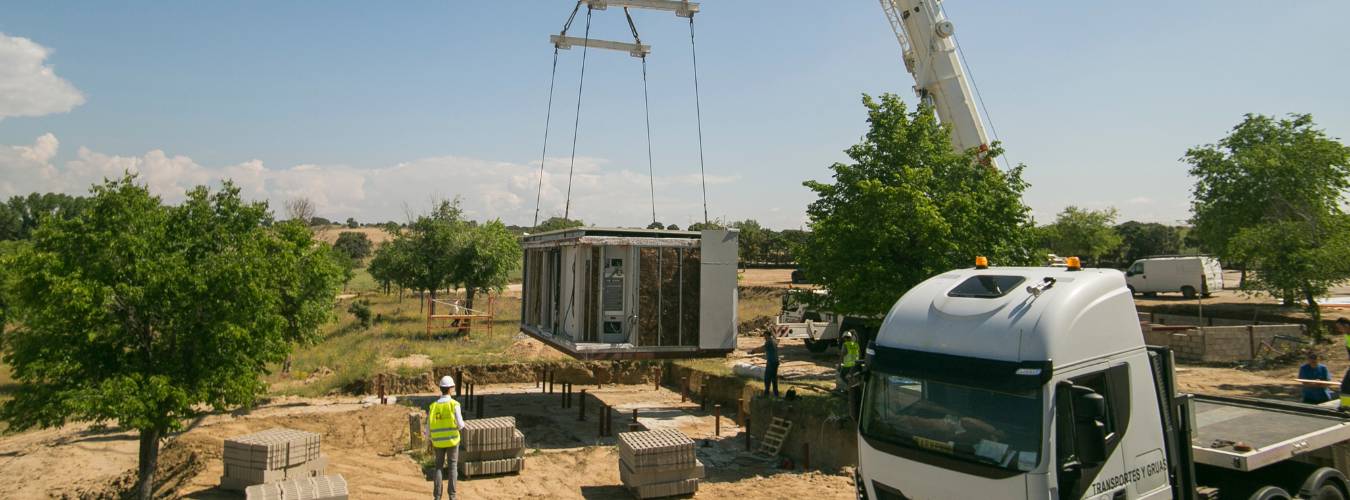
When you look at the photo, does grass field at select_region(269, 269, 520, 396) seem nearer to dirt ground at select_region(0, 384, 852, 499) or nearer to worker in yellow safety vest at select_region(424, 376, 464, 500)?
dirt ground at select_region(0, 384, 852, 499)

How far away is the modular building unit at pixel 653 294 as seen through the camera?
14719 millimetres

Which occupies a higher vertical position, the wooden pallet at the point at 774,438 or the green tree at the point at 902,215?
the green tree at the point at 902,215

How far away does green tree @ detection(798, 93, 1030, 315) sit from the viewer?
13.9m

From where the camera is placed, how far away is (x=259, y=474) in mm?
11297

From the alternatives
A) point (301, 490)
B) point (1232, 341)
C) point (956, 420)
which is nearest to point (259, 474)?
point (301, 490)

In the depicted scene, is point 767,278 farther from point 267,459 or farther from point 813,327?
point 267,459

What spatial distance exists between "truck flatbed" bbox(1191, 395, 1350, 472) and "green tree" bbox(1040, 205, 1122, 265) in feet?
178

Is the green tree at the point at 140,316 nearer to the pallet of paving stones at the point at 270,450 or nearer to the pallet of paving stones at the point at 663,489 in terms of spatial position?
the pallet of paving stones at the point at 270,450

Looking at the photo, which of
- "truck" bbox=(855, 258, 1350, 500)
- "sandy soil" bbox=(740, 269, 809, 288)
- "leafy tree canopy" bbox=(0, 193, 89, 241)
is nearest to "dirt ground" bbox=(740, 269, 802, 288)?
"sandy soil" bbox=(740, 269, 809, 288)

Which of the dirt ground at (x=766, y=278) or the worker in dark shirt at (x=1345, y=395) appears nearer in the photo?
the worker in dark shirt at (x=1345, y=395)

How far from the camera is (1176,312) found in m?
32.7

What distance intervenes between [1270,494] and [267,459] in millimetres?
12325

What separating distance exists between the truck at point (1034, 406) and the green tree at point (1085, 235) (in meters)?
57.1

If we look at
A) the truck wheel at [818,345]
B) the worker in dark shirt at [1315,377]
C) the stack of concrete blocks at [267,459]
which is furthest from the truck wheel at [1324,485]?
the truck wheel at [818,345]
